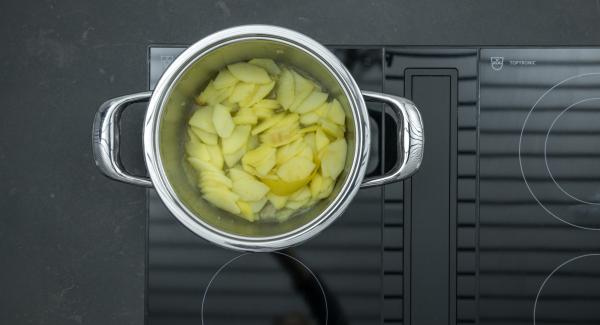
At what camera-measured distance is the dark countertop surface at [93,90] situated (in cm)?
81

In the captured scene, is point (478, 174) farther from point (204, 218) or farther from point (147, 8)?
point (147, 8)

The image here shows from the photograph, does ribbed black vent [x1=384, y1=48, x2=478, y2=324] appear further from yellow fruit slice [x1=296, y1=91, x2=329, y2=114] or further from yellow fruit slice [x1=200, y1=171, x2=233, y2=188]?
yellow fruit slice [x1=200, y1=171, x2=233, y2=188]

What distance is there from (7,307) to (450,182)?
2.22ft

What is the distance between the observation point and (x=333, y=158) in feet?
2.29

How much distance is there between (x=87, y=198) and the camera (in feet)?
2.69

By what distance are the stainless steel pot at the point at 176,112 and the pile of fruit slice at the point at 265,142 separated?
0.08ft

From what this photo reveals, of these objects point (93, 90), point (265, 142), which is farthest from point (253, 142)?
point (93, 90)

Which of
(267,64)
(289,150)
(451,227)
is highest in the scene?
(267,64)

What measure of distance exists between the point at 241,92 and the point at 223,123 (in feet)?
0.16

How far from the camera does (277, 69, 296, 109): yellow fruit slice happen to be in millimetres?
720

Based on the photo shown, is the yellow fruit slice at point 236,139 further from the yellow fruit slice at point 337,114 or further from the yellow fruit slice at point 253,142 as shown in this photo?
the yellow fruit slice at point 337,114

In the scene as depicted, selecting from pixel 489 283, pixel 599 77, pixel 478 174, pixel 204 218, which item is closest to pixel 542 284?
pixel 489 283

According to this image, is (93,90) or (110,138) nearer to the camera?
(110,138)

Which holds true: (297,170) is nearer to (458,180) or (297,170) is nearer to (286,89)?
(286,89)
